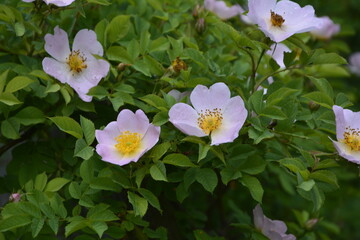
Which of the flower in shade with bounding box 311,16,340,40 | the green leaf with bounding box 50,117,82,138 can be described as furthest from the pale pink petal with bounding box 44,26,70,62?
the flower in shade with bounding box 311,16,340,40

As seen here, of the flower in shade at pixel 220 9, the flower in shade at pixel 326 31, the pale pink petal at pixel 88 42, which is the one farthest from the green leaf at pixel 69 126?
the flower in shade at pixel 326 31

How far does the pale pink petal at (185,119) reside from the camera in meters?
1.04

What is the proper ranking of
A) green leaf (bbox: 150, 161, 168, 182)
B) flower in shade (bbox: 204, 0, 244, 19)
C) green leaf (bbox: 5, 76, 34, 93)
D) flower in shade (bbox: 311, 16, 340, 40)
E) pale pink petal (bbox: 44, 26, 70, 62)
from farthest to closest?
flower in shade (bbox: 311, 16, 340, 40), flower in shade (bbox: 204, 0, 244, 19), pale pink petal (bbox: 44, 26, 70, 62), green leaf (bbox: 5, 76, 34, 93), green leaf (bbox: 150, 161, 168, 182)

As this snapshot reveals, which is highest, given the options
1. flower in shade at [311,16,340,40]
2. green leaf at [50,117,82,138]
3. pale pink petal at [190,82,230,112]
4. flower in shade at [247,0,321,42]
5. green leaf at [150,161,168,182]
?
flower in shade at [247,0,321,42]

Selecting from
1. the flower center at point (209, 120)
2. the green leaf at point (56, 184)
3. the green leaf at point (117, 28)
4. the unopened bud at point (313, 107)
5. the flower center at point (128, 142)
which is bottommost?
the green leaf at point (56, 184)

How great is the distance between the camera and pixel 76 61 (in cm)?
125

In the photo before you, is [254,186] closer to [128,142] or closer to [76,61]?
[128,142]

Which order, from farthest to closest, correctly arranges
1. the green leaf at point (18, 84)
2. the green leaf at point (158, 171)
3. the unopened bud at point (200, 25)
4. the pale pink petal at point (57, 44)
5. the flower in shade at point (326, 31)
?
the flower in shade at point (326, 31)
the unopened bud at point (200, 25)
the pale pink petal at point (57, 44)
the green leaf at point (18, 84)
the green leaf at point (158, 171)

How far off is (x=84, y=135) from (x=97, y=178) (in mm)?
110

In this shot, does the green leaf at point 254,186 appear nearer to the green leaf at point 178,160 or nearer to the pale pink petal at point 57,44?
the green leaf at point 178,160

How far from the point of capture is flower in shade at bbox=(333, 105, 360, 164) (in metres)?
1.07

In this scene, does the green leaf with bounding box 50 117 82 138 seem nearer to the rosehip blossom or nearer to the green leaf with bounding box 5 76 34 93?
the green leaf with bounding box 5 76 34 93

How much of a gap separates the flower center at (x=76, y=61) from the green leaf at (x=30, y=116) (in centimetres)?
13

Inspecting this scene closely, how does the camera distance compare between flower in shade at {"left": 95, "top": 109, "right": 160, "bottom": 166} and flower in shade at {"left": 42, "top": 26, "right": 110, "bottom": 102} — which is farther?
flower in shade at {"left": 42, "top": 26, "right": 110, "bottom": 102}
